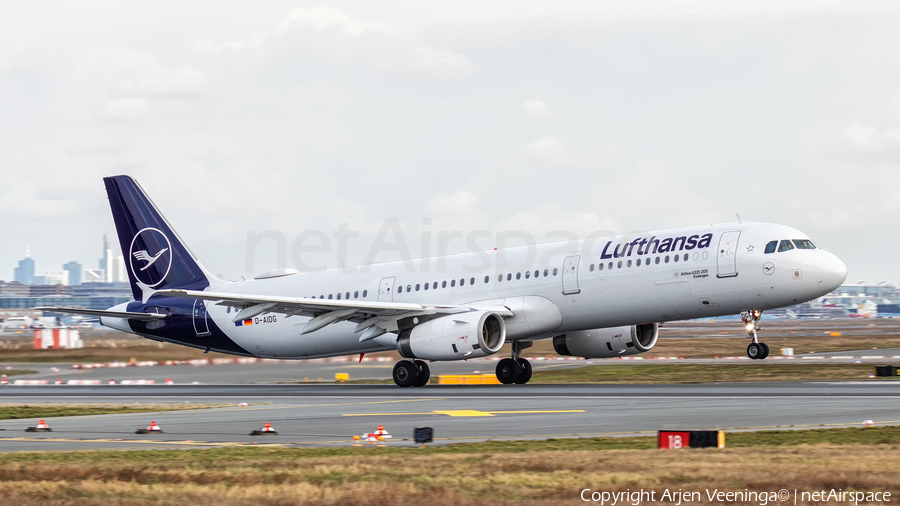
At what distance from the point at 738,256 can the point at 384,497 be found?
23.8 meters

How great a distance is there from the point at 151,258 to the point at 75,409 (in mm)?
18941

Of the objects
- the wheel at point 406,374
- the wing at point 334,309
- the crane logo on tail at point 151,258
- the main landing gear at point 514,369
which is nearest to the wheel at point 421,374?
the wheel at point 406,374

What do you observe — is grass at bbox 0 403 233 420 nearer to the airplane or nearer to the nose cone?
the airplane

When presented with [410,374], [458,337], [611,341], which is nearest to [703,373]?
[611,341]

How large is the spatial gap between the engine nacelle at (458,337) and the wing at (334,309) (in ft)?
2.27

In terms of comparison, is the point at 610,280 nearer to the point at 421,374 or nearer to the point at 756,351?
the point at 756,351

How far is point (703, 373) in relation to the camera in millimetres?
41406

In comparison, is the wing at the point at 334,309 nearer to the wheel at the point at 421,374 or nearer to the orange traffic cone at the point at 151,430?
the wheel at the point at 421,374

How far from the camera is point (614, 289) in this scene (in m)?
35.5

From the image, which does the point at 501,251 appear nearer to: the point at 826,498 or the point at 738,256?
the point at 738,256

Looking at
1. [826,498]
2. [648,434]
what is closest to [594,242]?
[648,434]

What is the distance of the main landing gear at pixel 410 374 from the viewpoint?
37.7 metres

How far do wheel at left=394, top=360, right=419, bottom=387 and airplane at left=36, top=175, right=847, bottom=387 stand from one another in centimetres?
4

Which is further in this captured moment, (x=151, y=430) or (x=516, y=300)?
(x=516, y=300)
